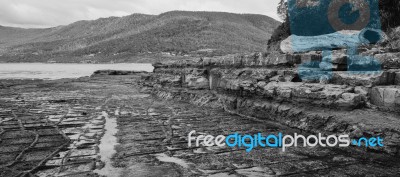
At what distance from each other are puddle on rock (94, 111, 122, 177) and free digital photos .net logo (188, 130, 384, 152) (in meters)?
1.02

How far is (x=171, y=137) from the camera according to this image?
187 inches

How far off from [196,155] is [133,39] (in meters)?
66.2

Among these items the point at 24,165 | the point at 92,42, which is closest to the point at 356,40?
the point at 24,165

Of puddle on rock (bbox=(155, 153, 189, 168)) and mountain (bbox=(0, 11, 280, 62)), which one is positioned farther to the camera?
mountain (bbox=(0, 11, 280, 62))

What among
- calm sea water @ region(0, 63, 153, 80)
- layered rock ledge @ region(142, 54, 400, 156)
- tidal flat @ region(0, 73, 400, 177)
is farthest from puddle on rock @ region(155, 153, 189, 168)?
calm sea water @ region(0, 63, 153, 80)

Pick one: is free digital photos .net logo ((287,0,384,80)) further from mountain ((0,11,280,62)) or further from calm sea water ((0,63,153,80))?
mountain ((0,11,280,62))

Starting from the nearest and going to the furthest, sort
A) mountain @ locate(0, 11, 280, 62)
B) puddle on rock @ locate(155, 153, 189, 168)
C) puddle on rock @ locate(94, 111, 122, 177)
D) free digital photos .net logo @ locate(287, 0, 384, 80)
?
puddle on rock @ locate(94, 111, 122, 177) → puddle on rock @ locate(155, 153, 189, 168) → free digital photos .net logo @ locate(287, 0, 384, 80) → mountain @ locate(0, 11, 280, 62)

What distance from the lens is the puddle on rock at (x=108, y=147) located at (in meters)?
3.34

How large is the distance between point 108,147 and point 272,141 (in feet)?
7.09

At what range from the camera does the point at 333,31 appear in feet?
39.4

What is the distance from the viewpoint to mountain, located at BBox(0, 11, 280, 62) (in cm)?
5616

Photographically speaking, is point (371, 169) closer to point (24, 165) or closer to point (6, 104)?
point (24, 165)

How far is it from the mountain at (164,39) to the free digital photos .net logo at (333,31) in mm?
31365

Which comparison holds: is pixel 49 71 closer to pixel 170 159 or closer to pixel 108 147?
pixel 108 147
